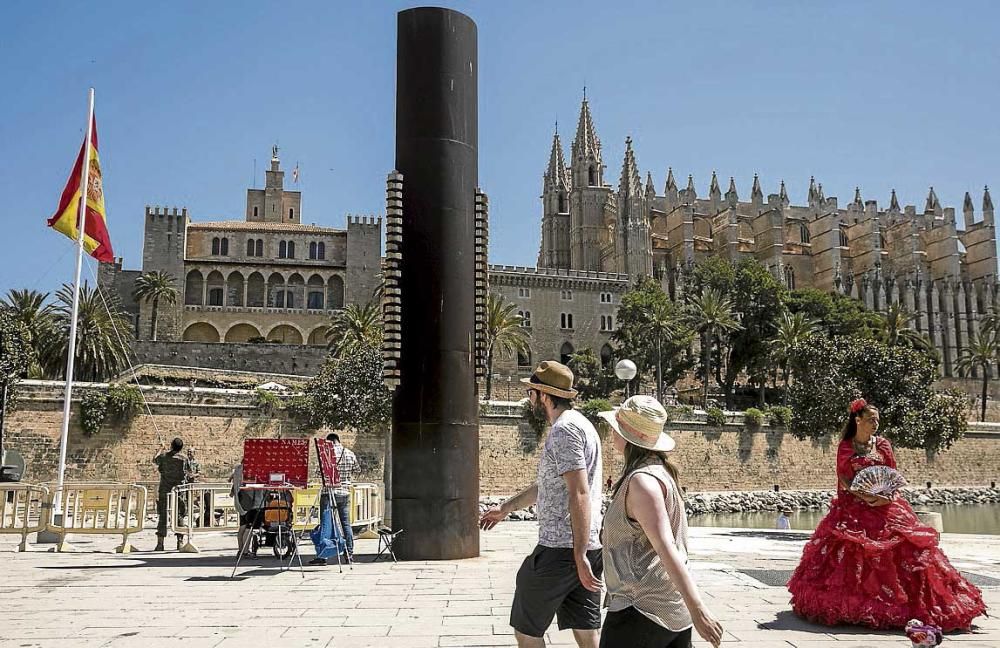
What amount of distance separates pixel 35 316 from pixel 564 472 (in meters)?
47.3

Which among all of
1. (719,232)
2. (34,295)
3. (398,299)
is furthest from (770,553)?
(719,232)

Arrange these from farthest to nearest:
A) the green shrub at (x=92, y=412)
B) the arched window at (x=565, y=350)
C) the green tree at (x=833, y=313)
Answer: the arched window at (x=565, y=350) → the green tree at (x=833, y=313) → the green shrub at (x=92, y=412)

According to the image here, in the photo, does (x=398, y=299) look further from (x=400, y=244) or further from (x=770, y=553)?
(x=770, y=553)

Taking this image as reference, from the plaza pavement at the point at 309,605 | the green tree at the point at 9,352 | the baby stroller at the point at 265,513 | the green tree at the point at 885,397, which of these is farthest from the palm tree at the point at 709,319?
the baby stroller at the point at 265,513

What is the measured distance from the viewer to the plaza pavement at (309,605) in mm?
6070

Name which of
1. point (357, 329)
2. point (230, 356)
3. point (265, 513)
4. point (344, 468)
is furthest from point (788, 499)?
point (265, 513)

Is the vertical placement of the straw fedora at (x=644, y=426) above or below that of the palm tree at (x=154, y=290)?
below

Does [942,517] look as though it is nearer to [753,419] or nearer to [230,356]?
[753,419]

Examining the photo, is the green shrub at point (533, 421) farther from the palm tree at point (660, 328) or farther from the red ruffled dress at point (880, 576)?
the red ruffled dress at point (880, 576)

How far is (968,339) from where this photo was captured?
81.6 meters

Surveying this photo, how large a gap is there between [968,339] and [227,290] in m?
65.1

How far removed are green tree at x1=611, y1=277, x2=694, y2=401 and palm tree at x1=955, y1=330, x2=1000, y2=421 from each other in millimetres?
25416

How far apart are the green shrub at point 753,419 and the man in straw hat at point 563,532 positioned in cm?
4345

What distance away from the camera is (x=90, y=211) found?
65.5 ft
